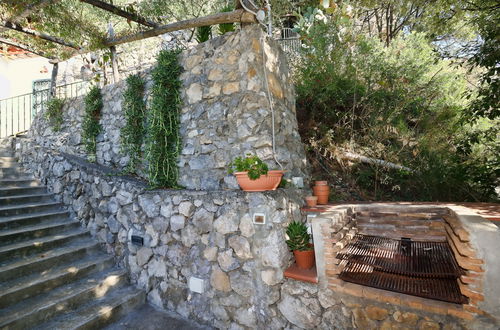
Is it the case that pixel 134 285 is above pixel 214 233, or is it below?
below

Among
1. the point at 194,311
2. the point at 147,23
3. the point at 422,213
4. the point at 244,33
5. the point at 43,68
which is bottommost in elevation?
the point at 194,311

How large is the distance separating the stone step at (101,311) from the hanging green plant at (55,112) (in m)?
3.70

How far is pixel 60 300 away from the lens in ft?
9.45

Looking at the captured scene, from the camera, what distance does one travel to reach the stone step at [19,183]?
15.0 feet

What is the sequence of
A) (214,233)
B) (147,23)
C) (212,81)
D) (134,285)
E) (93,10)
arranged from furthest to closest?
(93,10)
(147,23)
(134,285)
(212,81)
(214,233)

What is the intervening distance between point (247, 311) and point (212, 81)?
8.39 feet

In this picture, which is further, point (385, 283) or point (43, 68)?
point (43, 68)

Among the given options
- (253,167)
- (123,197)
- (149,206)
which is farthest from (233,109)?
(123,197)

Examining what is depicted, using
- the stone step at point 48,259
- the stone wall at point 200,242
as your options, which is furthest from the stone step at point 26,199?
the stone step at point 48,259

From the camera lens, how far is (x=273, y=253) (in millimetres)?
2541

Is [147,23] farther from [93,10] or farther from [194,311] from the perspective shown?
[93,10]

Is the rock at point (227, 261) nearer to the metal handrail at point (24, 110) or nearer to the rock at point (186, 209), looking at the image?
the rock at point (186, 209)

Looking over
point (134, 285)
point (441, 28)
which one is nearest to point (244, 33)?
point (134, 285)

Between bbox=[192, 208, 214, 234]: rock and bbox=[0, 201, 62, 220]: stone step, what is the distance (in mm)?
2882
